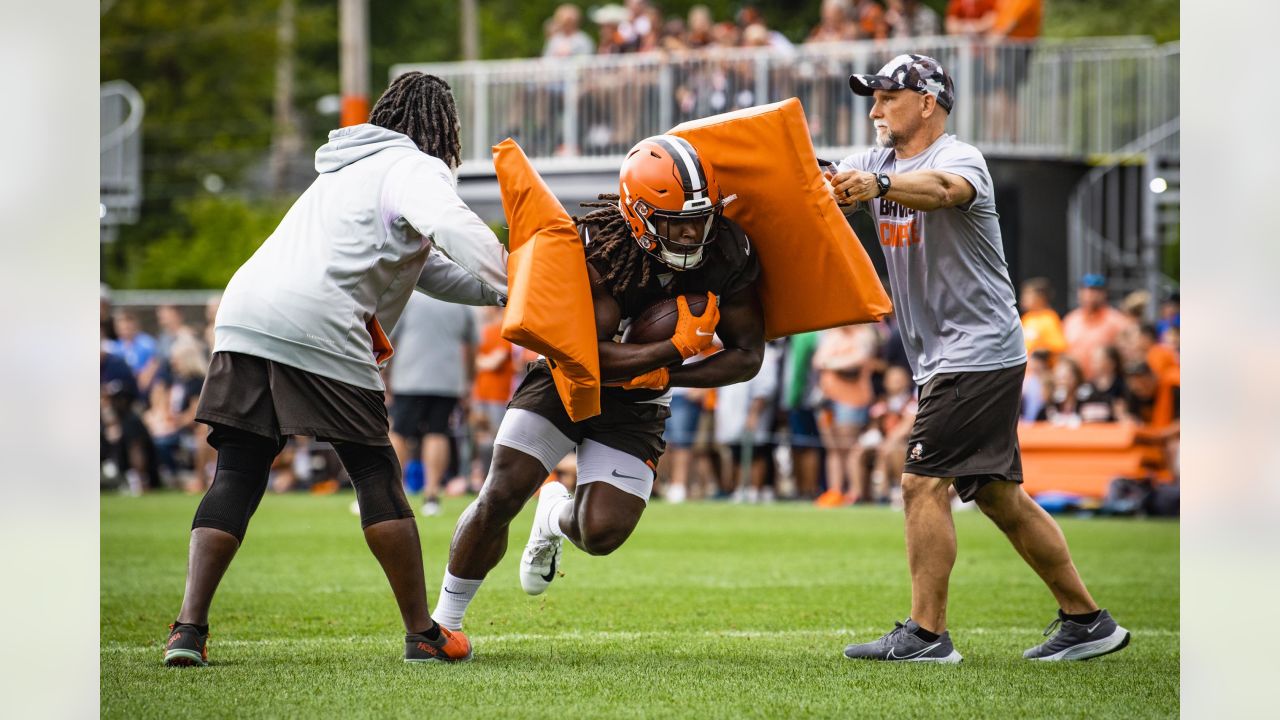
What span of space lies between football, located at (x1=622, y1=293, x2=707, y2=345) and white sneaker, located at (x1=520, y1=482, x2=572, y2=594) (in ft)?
3.23

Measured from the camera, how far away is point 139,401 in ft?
61.0

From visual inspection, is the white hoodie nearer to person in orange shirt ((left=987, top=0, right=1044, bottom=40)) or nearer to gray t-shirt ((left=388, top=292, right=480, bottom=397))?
gray t-shirt ((left=388, top=292, right=480, bottom=397))

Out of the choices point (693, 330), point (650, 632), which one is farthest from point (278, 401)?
point (650, 632)

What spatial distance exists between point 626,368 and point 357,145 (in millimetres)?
1401

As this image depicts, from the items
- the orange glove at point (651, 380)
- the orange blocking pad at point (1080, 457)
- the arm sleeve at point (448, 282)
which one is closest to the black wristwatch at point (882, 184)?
the orange glove at point (651, 380)

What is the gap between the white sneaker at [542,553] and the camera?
6234 millimetres

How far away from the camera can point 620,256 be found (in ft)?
18.2

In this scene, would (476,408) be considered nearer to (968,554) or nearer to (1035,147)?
(968,554)

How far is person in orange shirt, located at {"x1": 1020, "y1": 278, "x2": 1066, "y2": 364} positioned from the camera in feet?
50.6

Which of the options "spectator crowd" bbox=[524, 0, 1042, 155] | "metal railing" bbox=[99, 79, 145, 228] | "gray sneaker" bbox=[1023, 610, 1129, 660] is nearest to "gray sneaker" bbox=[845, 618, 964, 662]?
"gray sneaker" bbox=[1023, 610, 1129, 660]

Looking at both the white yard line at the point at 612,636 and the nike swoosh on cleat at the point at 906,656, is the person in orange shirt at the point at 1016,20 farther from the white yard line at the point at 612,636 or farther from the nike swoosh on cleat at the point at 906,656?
the nike swoosh on cleat at the point at 906,656

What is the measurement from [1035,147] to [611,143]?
6240mm

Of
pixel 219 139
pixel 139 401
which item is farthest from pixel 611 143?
pixel 219 139

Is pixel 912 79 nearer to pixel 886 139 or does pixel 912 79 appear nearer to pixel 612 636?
pixel 886 139
